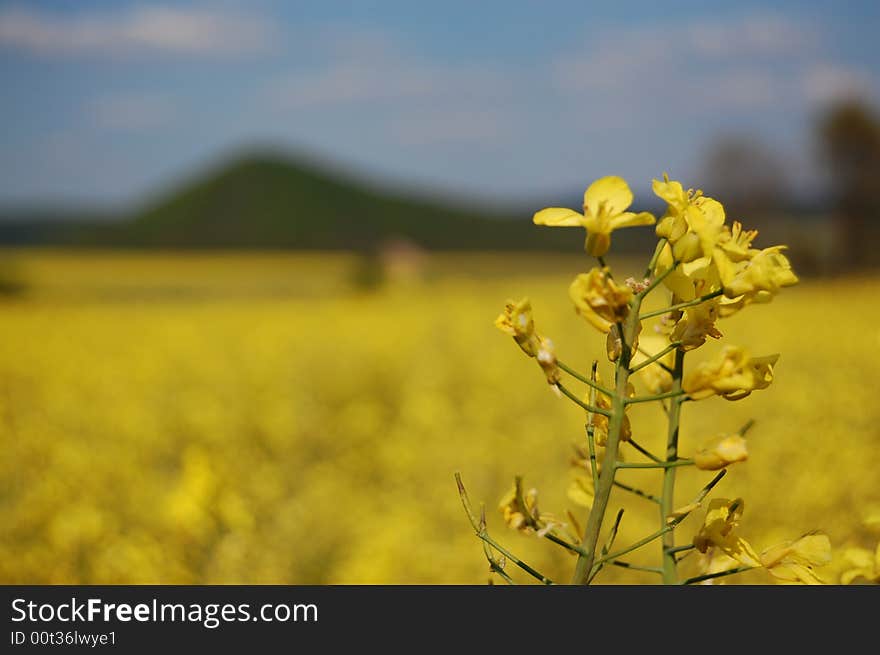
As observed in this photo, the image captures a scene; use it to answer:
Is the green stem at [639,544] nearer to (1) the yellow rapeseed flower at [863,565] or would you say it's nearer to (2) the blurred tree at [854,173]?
(1) the yellow rapeseed flower at [863,565]

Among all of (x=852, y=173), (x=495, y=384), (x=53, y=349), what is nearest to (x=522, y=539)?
(x=495, y=384)

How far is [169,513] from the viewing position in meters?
2.38

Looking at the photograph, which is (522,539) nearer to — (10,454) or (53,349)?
(10,454)

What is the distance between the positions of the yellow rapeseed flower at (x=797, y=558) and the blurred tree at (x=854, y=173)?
20.8m

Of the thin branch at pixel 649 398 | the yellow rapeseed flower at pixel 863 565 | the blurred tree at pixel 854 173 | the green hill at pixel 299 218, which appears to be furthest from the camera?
the green hill at pixel 299 218

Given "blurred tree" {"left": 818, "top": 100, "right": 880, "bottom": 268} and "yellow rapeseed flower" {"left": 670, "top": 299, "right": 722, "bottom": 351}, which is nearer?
"yellow rapeseed flower" {"left": 670, "top": 299, "right": 722, "bottom": 351}

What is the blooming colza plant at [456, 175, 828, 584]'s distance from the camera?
0.57 m

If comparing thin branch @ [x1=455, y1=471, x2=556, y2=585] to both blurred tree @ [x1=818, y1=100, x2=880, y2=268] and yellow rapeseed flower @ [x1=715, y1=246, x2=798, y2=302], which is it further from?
blurred tree @ [x1=818, y1=100, x2=880, y2=268]

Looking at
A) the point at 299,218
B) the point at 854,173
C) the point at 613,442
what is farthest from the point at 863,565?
the point at 299,218

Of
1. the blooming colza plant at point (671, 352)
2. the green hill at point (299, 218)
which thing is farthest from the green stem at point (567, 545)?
the green hill at point (299, 218)

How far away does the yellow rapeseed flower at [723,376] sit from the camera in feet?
1.88

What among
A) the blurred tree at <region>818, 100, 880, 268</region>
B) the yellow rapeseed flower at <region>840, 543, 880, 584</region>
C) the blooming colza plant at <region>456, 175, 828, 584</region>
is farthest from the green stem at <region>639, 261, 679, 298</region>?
the blurred tree at <region>818, 100, 880, 268</region>

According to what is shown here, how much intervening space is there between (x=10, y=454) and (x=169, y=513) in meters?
1.69
